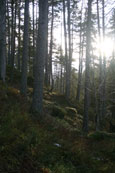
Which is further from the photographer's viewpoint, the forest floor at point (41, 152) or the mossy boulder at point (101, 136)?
the mossy boulder at point (101, 136)

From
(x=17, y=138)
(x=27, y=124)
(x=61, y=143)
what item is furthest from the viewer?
(x=27, y=124)

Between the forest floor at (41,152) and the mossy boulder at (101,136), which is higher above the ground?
the forest floor at (41,152)

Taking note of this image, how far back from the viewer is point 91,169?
473 cm

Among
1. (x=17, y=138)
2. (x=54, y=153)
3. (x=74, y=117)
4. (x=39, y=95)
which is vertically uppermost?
(x=39, y=95)

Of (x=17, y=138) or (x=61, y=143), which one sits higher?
(x=17, y=138)

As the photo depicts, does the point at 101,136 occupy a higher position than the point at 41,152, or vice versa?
the point at 41,152

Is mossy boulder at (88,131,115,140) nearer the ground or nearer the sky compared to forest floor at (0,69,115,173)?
nearer the ground

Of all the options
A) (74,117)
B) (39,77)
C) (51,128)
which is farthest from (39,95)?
(74,117)

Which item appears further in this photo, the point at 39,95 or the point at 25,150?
the point at 39,95

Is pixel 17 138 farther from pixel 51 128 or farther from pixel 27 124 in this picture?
pixel 51 128

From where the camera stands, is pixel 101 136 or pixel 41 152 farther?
pixel 101 136

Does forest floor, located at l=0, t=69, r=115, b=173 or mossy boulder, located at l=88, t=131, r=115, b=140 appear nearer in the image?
forest floor, located at l=0, t=69, r=115, b=173

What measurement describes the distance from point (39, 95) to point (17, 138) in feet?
10.6

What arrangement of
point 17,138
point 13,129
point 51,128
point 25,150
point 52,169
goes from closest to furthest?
point 52,169 < point 25,150 < point 17,138 < point 13,129 < point 51,128
